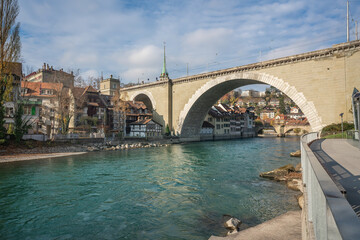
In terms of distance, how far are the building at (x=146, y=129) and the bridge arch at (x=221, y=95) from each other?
169 inches

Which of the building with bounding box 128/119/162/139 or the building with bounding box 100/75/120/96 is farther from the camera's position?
the building with bounding box 100/75/120/96

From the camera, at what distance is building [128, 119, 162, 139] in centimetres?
4669

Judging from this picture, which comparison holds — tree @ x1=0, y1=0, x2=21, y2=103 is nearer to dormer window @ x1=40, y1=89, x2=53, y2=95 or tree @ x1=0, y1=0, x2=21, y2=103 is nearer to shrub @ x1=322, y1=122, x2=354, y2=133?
dormer window @ x1=40, y1=89, x2=53, y2=95

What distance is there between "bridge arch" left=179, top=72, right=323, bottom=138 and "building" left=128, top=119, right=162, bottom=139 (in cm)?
429

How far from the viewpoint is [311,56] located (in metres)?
28.2

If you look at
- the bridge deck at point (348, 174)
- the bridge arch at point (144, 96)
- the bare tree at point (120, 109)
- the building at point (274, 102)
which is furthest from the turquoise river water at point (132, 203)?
the building at point (274, 102)

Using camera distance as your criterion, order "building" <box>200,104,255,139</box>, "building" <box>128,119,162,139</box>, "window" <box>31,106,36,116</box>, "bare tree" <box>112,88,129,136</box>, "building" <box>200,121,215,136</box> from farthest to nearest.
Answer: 1. "building" <box>200,104,255,139</box>
2. "building" <box>200,121,215,136</box>
3. "building" <box>128,119,162,139</box>
4. "bare tree" <box>112,88,129,136</box>
5. "window" <box>31,106,36,116</box>

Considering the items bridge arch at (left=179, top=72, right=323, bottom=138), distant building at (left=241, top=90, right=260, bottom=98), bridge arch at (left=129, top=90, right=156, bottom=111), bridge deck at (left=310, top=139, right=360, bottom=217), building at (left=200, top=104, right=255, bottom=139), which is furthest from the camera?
distant building at (left=241, top=90, right=260, bottom=98)

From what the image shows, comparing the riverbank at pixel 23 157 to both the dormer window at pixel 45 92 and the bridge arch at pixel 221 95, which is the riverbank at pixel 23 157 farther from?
the bridge arch at pixel 221 95

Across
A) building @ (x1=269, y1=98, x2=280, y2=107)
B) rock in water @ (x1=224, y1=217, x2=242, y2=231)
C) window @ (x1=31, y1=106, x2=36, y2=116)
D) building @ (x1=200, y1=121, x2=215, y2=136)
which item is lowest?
rock in water @ (x1=224, y1=217, x2=242, y2=231)

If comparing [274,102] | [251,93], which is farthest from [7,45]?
[251,93]

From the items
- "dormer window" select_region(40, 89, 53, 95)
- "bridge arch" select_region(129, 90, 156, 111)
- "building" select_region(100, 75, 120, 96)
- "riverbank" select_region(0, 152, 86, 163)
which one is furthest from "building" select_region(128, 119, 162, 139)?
"building" select_region(100, 75, 120, 96)

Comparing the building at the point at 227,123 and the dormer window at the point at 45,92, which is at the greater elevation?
the dormer window at the point at 45,92

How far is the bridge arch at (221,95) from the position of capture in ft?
92.5
